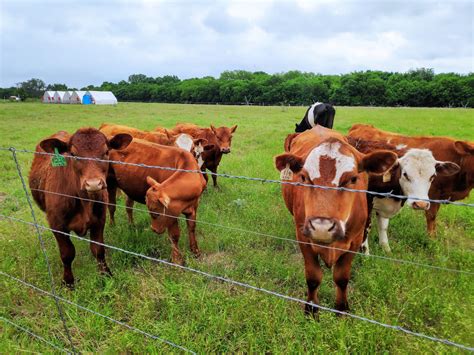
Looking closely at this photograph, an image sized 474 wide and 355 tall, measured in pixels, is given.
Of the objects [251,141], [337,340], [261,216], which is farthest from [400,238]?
[251,141]

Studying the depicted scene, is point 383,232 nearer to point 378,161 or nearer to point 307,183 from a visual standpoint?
point 378,161

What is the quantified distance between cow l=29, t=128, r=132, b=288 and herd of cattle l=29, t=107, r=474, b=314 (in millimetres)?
11

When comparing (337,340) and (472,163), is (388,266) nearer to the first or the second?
(337,340)

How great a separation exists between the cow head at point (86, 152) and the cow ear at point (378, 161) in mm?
2589

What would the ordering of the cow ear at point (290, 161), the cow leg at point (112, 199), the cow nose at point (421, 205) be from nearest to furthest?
1. the cow ear at point (290, 161)
2. the cow nose at point (421, 205)
3. the cow leg at point (112, 199)

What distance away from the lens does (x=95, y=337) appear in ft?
10.6

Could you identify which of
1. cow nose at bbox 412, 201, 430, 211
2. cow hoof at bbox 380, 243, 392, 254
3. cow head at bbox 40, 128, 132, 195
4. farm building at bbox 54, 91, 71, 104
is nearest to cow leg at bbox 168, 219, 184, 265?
cow head at bbox 40, 128, 132, 195

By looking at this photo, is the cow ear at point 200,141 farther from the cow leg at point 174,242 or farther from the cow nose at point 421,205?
the cow nose at point 421,205

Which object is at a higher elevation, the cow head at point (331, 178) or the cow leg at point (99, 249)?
the cow head at point (331, 178)

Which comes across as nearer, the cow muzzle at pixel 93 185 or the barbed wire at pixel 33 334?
the barbed wire at pixel 33 334

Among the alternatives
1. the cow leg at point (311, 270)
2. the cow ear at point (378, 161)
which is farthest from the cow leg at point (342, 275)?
the cow ear at point (378, 161)

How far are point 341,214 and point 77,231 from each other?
10.2ft

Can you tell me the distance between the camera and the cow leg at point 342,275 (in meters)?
3.38

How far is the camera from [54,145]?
3852 millimetres
